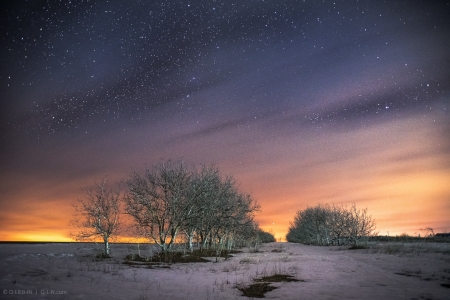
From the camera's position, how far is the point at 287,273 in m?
17.5

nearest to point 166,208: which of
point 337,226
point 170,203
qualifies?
point 170,203

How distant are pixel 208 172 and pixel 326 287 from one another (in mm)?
26185

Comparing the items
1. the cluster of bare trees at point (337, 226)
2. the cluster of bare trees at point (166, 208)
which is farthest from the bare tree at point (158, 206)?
the cluster of bare trees at point (337, 226)

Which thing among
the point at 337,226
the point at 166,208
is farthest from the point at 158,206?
the point at 337,226

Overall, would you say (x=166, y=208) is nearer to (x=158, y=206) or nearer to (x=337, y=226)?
(x=158, y=206)

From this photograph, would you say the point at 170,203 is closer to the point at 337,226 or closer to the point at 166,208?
the point at 166,208

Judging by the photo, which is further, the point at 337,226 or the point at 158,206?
the point at 337,226

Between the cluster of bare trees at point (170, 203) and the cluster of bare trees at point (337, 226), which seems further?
the cluster of bare trees at point (337, 226)

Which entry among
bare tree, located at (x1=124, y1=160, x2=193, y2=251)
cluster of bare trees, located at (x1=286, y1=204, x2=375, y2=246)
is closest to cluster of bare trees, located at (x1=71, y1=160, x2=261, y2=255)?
bare tree, located at (x1=124, y1=160, x2=193, y2=251)

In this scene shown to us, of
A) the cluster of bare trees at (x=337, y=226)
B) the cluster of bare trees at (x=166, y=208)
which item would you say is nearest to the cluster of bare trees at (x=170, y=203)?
the cluster of bare trees at (x=166, y=208)

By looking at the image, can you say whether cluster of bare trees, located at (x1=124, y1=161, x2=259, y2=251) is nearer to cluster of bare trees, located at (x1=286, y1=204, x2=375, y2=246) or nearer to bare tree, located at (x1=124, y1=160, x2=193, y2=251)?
bare tree, located at (x1=124, y1=160, x2=193, y2=251)

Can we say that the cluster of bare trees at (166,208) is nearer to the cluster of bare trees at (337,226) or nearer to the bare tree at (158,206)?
the bare tree at (158,206)

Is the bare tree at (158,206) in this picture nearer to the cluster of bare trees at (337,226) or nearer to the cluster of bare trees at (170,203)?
the cluster of bare trees at (170,203)

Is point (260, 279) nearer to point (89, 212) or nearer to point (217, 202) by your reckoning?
point (217, 202)
